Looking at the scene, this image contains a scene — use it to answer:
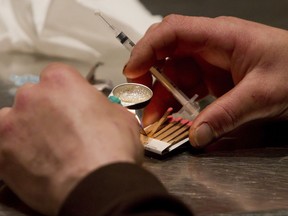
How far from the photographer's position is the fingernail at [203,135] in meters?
0.87

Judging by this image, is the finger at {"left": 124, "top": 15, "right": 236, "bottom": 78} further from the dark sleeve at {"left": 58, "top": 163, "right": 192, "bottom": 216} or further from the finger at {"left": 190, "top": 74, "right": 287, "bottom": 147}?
the dark sleeve at {"left": 58, "top": 163, "right": 192, "bottom": 216}

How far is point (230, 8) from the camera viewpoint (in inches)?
56.4

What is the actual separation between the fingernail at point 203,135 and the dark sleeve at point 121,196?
288 millimetres

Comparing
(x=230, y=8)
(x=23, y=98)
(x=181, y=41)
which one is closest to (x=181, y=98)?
(x=181, y=41)

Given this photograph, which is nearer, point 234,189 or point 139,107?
point 234,189

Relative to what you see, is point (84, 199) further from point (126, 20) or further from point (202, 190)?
point (126, 20)

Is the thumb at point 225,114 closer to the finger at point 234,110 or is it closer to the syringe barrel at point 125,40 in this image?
the finger at point 234,110

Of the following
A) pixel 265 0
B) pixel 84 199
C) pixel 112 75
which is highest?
pixel 84 199

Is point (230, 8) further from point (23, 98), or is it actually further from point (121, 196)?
point (121, 196)

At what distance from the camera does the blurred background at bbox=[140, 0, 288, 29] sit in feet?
4.55

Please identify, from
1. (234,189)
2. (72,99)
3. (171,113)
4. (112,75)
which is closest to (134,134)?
(72,99)

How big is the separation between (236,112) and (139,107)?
0.54 feet

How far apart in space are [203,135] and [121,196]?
1.16ft

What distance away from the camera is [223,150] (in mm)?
898
